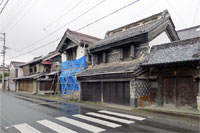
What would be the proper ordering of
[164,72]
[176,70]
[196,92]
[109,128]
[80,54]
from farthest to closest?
[80,54] → [164,72] → [176,70] → [196,92] → [109,128]

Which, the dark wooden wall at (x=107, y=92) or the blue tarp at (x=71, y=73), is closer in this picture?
the dark wooden wall at (x=107, y=92)

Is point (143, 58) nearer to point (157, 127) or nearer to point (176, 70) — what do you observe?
point (176, 70)

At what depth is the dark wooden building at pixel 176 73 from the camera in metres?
9.35

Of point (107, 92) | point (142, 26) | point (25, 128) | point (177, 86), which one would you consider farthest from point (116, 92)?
point (142, 26)

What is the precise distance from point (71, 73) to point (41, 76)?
9071 millimetres

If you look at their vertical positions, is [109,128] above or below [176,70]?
below

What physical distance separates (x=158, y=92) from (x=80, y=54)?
11.2 meters

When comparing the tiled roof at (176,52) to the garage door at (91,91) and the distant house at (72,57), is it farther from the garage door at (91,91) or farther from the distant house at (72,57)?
the distant house at (72,57)

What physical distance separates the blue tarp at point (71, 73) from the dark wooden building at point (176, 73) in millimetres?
9318

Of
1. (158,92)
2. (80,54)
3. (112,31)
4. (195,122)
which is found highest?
(112,31)

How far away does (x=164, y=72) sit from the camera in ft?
36.3

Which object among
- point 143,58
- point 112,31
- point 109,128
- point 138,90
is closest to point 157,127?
point 109,128

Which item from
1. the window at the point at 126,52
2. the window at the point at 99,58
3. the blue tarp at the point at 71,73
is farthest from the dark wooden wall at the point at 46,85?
the window at the point at 126,52

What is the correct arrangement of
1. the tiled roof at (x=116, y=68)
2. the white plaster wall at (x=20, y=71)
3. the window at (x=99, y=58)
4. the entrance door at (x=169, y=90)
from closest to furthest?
1. the entrance door at (x=169, y=90)
2. the tiled roof at (x=116, y=68)
3. the window at (x=99, y=58)
4. the white plaster wall at (x=20, y=71)
